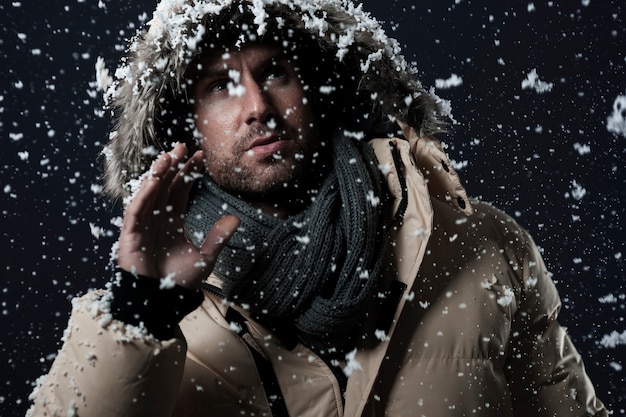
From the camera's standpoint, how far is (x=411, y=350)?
1.35 meters

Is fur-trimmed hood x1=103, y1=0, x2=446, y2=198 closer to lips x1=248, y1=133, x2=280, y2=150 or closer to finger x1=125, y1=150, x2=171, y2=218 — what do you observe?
lips x1=248, y1=133, x2=280, y2=150

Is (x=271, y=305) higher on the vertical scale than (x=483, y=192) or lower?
lower

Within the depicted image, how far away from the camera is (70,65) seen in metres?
1.94

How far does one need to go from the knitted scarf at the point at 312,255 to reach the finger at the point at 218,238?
16 cm

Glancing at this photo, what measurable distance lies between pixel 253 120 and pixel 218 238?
1.17ft

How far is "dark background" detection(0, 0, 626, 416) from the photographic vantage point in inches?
76.2

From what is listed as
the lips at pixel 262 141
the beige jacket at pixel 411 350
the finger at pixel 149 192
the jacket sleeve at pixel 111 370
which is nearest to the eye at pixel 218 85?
the lips at pixel 262 141

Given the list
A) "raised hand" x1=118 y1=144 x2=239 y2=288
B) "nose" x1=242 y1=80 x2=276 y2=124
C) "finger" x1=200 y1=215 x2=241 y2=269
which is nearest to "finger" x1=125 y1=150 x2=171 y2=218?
"raised hand" x1=118 y1=144 x2=239 y2=288

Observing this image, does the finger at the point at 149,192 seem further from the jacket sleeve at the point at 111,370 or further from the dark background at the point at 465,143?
the dark background at the point at 465,143

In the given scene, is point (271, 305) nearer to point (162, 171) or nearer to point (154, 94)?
point (162, 171)

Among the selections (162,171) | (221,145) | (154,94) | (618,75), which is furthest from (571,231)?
(162,171)

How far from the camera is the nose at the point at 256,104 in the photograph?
146cm

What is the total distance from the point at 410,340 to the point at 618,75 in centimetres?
125

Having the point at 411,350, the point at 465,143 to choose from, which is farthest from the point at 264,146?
the point at 465,143
